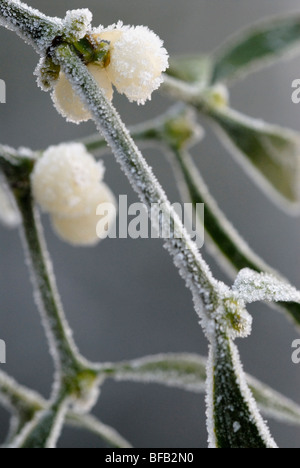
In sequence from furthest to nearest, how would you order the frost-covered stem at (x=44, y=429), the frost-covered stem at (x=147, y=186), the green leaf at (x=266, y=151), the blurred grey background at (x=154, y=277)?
the blurred grey background at (x=154, y=277)
the green leaf at (x=266, y=151)
the frost-covered stem at (x=44, y=429)
the frost-covered stem at (x=147, y=186)

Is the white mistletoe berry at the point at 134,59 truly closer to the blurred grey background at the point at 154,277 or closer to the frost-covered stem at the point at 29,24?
the frost-covered stem at the point at 29,24

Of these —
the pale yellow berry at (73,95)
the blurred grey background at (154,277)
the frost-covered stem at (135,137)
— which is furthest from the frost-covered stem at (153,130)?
the blurred grey background at (154,277)

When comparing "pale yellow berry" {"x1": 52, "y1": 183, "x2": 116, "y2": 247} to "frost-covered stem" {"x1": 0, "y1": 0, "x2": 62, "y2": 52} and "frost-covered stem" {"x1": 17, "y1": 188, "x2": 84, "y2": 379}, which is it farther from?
"frost-covered stem" {"x1": 0, "y1": 0, "x2": 62, "y2": 52}

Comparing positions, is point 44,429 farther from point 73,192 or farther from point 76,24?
point 76,24

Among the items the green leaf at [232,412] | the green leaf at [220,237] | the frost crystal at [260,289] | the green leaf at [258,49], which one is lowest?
the green leaf at [232,412]

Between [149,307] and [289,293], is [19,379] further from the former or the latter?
[289,293]

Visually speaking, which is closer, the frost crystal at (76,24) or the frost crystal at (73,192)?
the frost crystal at (76,24)

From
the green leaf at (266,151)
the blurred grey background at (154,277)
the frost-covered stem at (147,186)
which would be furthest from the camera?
the blurred grey background at (154,277)
